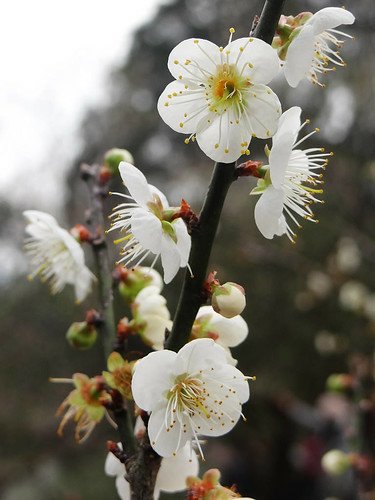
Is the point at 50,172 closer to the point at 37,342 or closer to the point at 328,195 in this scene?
the point at 37,342

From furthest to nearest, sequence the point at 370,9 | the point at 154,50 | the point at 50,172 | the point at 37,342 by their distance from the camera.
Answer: the point at 50,172 < the point at 154,50 < the point at 37,342 < the point at 370,9

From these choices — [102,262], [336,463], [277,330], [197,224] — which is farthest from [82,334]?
[277,330]

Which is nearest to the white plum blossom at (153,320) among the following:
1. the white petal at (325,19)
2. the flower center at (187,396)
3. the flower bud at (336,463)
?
the flower center at (187,396)

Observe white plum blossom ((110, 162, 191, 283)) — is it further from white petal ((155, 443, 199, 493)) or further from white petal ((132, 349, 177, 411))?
white petal ((155, 443, 199, 493))

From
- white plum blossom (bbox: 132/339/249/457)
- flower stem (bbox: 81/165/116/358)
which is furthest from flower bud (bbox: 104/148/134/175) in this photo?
white plum blossom (bbox: 132/339/249/457)

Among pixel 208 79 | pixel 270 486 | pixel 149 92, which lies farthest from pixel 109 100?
pixel 208 79

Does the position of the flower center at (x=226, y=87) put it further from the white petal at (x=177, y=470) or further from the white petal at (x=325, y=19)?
the white petal at (x=177, y=470)
